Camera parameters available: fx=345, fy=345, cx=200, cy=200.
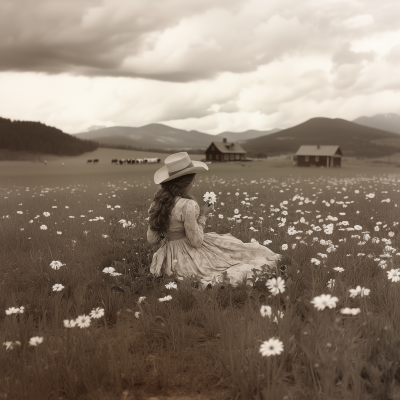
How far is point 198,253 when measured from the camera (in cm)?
507

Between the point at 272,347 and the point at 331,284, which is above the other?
the point at 272,347

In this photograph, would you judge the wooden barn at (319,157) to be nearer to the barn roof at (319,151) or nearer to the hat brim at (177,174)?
the barn roof at (319,151)

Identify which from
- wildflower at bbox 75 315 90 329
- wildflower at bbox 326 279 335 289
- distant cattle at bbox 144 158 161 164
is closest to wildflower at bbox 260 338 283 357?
wildflower at bbox 75 315 90 329

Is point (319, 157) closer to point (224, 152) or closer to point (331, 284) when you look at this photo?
point (224, 152)

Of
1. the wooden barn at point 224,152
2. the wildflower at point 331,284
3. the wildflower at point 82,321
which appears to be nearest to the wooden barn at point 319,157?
the wooden barn at point 224,152

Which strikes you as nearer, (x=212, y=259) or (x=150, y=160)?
(x=212, y=259)

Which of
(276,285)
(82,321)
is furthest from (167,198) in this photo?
(276,285)

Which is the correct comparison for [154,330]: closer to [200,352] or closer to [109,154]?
[200,352]

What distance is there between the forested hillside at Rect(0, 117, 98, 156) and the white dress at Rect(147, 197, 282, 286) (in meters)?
15.1

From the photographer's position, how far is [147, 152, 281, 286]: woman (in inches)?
186

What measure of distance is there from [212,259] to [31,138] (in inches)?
712

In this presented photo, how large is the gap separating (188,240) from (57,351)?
2.59 m

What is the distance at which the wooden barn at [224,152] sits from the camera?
70887 millimetres

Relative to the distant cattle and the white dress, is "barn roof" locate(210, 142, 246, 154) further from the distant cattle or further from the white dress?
the white dress
